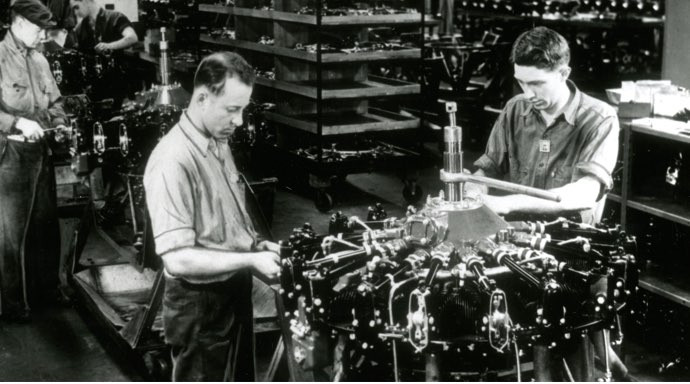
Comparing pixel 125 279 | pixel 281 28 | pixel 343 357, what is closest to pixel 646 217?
pixel 343 357

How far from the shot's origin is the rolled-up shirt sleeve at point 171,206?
2484 millimetres

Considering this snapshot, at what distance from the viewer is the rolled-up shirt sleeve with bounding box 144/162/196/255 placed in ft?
8.15

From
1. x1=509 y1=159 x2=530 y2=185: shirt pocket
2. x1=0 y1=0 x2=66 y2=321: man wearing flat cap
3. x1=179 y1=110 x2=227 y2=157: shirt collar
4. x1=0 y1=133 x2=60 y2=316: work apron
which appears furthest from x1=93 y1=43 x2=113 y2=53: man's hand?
x1=179 y1=110 x2=227 y2=157: shirt collar

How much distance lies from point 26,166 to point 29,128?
272 millimetres

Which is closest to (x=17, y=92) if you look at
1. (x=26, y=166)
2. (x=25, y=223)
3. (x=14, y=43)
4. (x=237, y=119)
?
(x=14, y=43)

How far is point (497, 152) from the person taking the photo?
3.57 meters

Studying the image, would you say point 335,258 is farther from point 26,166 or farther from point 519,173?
point 26,166

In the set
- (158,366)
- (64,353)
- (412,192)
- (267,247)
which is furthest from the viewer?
(412,192)

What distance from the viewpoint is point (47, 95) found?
4.75 m

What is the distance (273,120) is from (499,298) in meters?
5.23

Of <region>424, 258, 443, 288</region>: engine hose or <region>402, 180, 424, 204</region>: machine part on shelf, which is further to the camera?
<region>402, 180, 424, 204</region>: machine part on shelf

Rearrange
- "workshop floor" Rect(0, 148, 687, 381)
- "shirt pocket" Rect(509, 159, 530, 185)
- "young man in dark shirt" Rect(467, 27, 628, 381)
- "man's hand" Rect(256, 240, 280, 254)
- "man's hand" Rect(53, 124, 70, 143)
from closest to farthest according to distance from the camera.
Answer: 1. "man's hand" Rect(256, 240, 280, 254)
2. "young man in dark shirt" Rect(467, 27, 628, 381)
3. "shirt pocket" Rect(509, 159, 530, 185)
4. "workshop floor" Rect(0, 148, 687, 381)
5. "man's hand" Rect(53, 124, 70, 143)

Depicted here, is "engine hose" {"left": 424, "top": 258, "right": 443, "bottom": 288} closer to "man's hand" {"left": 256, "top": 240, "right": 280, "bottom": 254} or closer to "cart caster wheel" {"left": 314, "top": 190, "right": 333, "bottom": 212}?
"man's hand" {"left": 256, "top": 240, "right": 280, "bottom": 254}

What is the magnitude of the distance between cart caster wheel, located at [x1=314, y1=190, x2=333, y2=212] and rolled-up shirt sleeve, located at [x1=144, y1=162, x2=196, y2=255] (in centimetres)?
441
